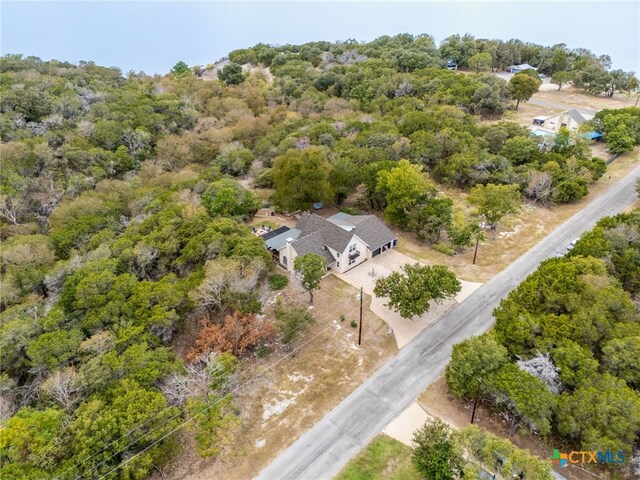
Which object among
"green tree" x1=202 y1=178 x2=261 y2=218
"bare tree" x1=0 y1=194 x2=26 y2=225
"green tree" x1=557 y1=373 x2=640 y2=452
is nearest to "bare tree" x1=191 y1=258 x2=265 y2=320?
"green tree" x1=202 y1=178 x2=261 y2=218

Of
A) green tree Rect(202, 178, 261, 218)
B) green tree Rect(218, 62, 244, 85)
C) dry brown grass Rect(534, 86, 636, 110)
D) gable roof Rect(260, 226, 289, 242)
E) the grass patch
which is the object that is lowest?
the grass patch

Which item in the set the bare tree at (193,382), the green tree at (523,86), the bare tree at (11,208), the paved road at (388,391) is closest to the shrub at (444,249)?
the paved road at (388,391)

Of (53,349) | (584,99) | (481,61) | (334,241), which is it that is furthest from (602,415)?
(481,61)

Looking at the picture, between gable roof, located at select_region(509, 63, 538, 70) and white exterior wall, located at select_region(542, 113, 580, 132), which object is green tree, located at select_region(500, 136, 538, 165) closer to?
white exterior wall, located at select_region(542, 113, 580, 132)

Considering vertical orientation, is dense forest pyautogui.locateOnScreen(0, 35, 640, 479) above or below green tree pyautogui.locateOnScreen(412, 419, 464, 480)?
above

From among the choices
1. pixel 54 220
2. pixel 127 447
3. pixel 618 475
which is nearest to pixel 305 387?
pixel 127 447

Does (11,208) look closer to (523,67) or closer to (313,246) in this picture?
(313,246)
